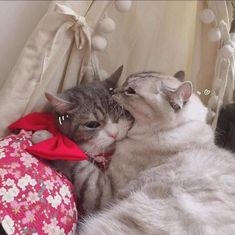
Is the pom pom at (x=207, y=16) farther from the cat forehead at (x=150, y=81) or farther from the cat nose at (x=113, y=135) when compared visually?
the cat nose at (x=113, y=135)

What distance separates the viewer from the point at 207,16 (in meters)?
1.34

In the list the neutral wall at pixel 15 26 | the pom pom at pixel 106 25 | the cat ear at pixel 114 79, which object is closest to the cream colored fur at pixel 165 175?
the cat ear at pixel 114 79

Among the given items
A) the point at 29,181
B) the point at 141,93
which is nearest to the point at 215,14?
the point at 141,93

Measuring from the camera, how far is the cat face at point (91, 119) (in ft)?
4.03

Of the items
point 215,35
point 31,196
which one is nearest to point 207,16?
point 215,35

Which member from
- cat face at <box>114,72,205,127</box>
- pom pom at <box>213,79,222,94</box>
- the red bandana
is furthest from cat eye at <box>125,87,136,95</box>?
pom pom at <box>213,79,222,94</box>

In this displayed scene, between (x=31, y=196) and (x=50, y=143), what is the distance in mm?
182

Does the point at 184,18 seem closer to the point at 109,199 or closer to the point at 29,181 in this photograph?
the point at 109,199

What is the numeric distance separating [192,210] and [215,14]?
0.70 metres

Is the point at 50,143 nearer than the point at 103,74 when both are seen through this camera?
Yes

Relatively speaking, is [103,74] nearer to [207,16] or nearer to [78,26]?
[78,26]

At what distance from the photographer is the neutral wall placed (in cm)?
144

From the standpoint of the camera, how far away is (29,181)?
1.03 metres

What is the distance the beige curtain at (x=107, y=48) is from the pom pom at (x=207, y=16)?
0.05 meters
